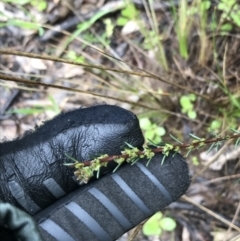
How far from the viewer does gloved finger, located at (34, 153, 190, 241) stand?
1035 millimetres

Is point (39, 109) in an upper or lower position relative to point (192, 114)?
upper

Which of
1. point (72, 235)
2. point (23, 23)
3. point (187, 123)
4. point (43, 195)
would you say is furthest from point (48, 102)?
point (72, 235)

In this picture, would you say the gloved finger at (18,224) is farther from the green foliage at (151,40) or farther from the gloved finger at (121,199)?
the green foliage at (151,40)

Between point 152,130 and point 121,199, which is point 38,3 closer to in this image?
point 152,130

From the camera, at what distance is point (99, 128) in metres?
1.05

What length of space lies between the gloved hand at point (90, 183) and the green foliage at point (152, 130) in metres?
0.45

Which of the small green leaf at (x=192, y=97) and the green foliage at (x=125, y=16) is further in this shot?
the green foliage at (x=125, y=16)

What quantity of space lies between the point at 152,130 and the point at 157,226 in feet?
1.03

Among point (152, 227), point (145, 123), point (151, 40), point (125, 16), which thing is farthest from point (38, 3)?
point (152, 227)

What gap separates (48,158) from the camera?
3.62ft

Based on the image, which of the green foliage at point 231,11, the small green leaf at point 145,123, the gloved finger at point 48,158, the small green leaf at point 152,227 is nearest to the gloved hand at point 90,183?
the gloved finger at point 48,158

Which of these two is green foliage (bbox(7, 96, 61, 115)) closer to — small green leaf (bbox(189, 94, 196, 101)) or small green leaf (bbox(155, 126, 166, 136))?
small green leaf (bbox(155, 126, 166, 136))

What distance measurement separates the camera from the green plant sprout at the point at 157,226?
4.71ft

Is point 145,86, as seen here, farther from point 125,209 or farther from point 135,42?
point 125,209
